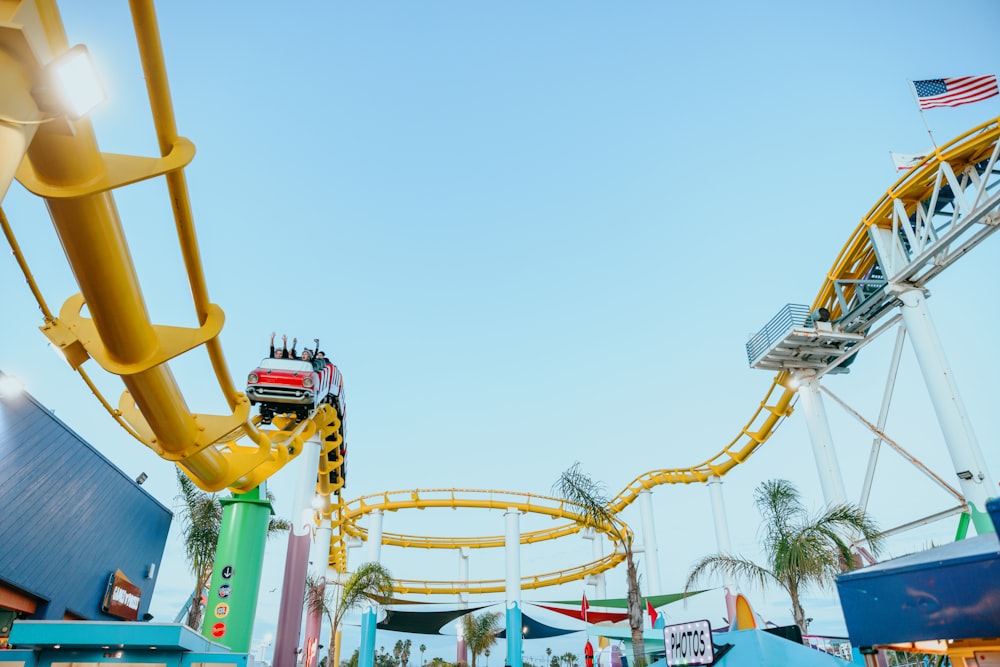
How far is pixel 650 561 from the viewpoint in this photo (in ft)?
97.7

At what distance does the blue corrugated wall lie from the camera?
12.8 m

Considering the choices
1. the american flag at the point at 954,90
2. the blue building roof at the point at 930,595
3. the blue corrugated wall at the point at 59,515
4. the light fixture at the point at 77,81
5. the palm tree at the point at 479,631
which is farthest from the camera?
the palm tree at the point at 479,631

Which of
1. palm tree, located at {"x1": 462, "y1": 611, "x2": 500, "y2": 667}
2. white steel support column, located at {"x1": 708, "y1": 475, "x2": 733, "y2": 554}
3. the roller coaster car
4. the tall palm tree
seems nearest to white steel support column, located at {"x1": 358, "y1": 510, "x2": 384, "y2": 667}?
palm tree, located at {"x1": 462, "y1": 611, "x2": 500, "y2": 667}

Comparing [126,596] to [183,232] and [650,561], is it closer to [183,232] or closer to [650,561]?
[183,232]

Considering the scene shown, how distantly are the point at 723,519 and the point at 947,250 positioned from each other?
1554cm

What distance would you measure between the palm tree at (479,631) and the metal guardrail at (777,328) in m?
22.6

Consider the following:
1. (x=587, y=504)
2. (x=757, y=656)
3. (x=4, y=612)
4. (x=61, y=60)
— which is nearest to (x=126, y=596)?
(x=4, y=612)

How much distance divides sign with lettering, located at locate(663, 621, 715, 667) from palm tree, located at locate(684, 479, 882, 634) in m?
5.96

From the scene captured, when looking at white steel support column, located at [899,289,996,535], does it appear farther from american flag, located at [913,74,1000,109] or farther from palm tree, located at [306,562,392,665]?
palm tree, located at [306,562,392,665]

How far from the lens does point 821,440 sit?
20.9 m

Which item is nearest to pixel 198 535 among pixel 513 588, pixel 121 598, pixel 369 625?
pixel 121 598

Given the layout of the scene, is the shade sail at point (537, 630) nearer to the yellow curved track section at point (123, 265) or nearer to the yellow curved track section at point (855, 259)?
the yellow curved track section at point (855, 259)

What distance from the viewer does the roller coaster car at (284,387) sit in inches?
515

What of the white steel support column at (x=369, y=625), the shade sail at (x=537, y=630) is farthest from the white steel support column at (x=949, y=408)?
the shade sail at (x=537, y=630)
